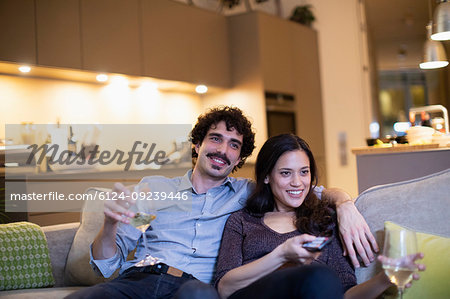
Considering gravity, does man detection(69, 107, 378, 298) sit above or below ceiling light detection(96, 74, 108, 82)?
below

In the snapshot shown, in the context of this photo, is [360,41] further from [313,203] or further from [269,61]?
[313,203]

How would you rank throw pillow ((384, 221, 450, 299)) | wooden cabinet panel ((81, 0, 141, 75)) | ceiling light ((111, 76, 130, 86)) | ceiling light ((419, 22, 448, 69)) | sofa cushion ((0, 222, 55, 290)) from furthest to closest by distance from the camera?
A: ceiling light ((111, 76, 130, 86)) < wooden cabinet panel ((81, 0, 141, 75)) < ceiling light ((419, 22, 448, 69)) < sofa cushion ((0, 222, 55, 290)) < throw pillow ((384, 221, 450, 299))

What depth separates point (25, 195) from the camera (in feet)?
11.5

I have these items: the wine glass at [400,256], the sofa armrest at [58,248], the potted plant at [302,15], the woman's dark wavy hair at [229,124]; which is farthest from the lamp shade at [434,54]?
the sofa armrest at [58,248]

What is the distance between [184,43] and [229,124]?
2.83 metres

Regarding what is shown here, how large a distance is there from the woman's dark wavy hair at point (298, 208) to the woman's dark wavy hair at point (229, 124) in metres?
0.27

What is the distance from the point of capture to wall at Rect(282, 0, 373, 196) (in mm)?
6598

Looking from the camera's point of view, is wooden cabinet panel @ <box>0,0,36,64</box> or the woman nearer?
the woman

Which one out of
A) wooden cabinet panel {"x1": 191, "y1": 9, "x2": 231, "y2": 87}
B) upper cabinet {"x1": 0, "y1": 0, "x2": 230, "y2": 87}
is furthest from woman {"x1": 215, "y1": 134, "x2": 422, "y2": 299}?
wooden cabinet panel {"x1": 191, "y1": 9, "x2": 231, "y2": 87}

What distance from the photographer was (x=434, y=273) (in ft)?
5.56

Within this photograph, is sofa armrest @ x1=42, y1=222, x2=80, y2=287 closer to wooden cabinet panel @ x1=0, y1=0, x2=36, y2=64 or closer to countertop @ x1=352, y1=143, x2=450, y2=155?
wooden cabinet panel @ x1=0, y1=0, x2=36, y2=64

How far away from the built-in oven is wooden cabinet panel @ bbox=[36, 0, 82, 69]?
7.26 feet

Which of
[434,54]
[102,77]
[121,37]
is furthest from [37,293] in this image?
[434,54]

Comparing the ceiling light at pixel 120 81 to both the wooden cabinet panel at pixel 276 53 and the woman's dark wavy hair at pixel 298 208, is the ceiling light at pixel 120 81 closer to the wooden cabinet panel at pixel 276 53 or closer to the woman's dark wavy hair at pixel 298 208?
the wooden cabinet panel at pixel 276 53
